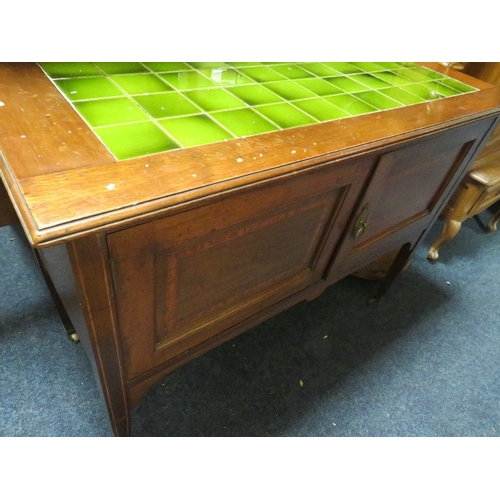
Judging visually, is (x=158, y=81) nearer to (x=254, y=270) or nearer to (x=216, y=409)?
(x=254, y=270)

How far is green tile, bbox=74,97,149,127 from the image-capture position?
18.8 inches

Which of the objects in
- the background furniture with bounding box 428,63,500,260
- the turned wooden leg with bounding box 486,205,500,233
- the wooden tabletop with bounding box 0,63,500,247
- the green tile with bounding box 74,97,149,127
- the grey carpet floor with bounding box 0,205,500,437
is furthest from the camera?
the turned wooden leg with bounding box 486,205,500,233

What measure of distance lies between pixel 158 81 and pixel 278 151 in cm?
25

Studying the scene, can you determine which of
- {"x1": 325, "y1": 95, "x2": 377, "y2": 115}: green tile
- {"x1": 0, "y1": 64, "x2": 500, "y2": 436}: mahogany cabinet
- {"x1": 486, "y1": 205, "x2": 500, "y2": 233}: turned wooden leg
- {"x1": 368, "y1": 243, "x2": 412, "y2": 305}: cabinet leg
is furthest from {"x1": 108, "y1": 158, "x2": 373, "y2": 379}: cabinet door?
{"x1": 486, "y1": 205, "x2": 500, "y2": 233}: turned wooden leg

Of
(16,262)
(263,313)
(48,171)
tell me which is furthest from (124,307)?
(16,262)

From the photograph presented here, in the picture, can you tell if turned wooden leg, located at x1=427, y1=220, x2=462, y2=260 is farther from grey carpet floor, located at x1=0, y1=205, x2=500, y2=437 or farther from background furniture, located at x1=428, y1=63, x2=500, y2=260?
grey carpet floor, located at x1=0, y1=205, x2=500, y2=437

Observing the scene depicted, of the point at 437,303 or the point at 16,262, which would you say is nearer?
the point at 16,262

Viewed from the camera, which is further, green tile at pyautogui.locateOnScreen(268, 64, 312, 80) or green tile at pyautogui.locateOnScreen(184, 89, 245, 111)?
green tile at pyautogui.locateOnScreen(268, 64, 312, 80)

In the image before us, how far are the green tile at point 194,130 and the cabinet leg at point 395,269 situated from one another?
2.63 feet

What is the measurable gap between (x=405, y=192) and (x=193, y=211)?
0.56 m

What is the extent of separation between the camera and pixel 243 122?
0.54 m

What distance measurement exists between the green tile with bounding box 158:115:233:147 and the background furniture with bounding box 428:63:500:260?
1159mm

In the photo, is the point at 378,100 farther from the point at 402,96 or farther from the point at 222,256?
the point at 222,256

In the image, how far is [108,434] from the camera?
0.90m
